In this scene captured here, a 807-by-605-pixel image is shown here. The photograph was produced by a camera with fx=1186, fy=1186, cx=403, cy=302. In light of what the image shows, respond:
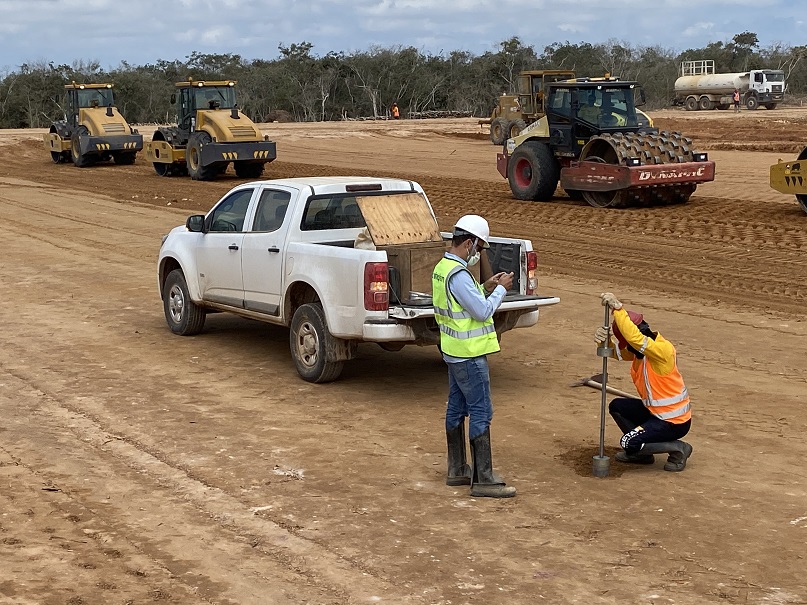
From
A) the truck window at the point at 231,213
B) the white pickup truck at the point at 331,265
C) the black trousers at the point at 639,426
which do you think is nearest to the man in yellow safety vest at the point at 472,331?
the black trousers at the point at 639,426

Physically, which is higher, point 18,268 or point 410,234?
point 410,234

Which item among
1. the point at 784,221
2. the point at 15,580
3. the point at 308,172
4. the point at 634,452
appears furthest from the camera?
the point at 308,172

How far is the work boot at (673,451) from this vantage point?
7.73m

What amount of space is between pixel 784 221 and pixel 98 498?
15.6 metres

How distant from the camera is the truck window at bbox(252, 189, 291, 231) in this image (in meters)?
10.8

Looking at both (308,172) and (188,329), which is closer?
(188,329)

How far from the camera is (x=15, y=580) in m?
6.00

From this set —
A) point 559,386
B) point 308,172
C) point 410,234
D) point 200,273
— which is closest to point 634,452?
point 559,386

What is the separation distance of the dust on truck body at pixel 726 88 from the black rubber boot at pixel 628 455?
58.5 m

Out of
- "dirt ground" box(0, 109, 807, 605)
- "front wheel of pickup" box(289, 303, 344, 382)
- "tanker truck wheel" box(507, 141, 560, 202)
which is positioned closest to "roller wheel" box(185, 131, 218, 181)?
"tanker truck wheel" box(507, 141, 560, 202)

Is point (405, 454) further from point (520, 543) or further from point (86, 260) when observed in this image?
point (86, 260)

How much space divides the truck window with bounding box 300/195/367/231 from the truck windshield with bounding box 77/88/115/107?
96.0ft

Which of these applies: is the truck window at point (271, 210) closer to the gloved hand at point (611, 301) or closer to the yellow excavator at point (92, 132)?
the gloved hand at point (611, 301)

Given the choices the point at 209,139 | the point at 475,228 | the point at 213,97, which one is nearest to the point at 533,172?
the point at 209,139
